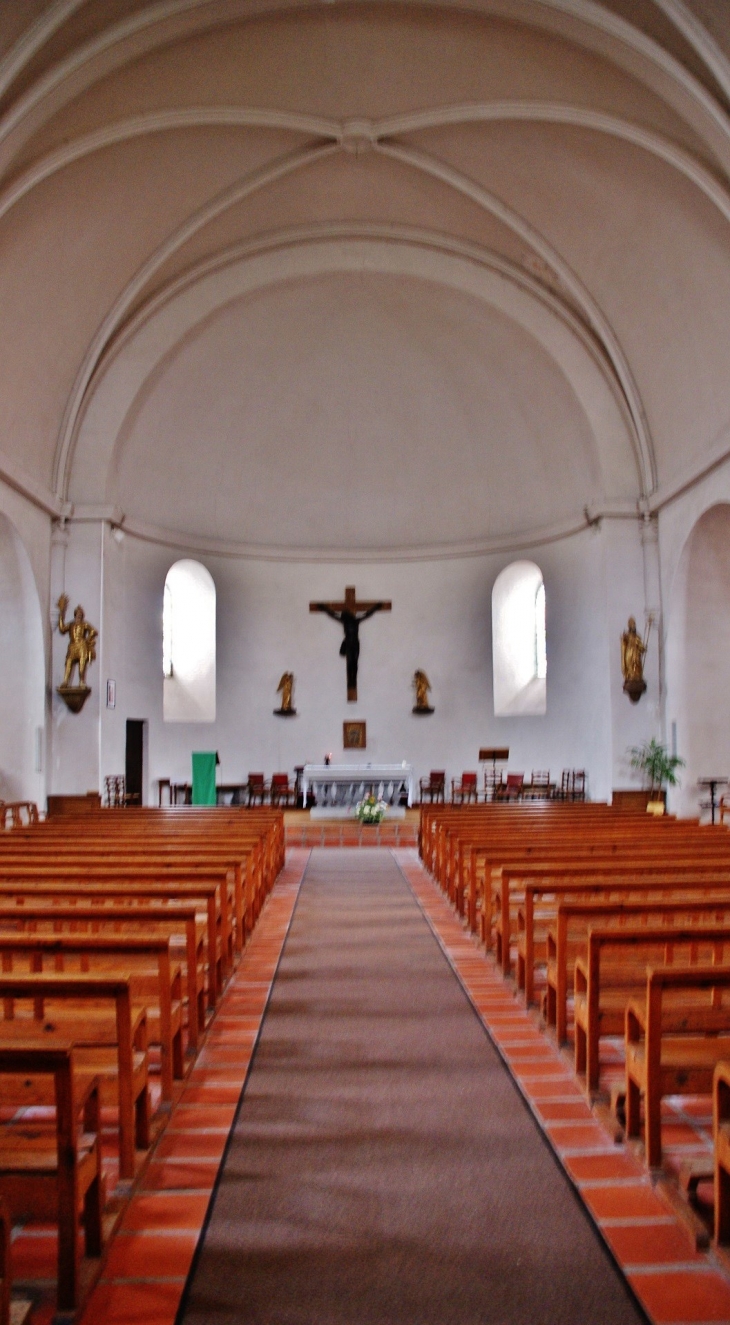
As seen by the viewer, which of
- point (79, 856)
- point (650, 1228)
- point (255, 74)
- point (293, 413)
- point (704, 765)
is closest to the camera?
point (650, 1228)

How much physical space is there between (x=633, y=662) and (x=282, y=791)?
7.37m

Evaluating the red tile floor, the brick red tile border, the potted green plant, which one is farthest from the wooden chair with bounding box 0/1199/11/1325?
the potted green plant

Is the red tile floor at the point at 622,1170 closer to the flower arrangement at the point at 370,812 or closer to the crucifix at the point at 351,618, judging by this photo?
the flower arrangement at the point at 370,812

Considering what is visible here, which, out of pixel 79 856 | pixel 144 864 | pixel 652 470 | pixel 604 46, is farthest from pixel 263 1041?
pixel 652 470

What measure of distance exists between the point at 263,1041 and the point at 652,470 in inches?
577

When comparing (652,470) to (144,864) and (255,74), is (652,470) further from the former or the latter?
(144,864)

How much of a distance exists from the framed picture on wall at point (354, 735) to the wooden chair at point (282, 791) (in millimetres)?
1651

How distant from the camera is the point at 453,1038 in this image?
5.03m

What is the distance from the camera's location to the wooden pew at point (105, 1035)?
3225 millimetres

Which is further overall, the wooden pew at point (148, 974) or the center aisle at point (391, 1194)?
the wooden pew at point (148, 974)

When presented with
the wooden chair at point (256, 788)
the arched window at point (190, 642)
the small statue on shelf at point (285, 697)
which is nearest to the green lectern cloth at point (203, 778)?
the wooden chair at point (256, 788)

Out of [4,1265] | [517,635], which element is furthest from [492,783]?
[4,1265]

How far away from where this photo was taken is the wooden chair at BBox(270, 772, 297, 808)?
19.2 m

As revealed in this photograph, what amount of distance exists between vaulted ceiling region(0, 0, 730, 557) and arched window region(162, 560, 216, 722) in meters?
1.17
